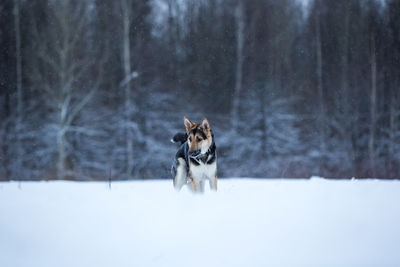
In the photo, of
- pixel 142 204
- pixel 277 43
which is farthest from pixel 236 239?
pixel 277 43

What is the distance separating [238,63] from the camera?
1561cm

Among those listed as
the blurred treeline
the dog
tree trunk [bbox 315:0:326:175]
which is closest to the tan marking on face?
the dog

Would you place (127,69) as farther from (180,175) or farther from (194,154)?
(194,154)

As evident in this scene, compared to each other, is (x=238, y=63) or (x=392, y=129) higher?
(x=238, y=63)

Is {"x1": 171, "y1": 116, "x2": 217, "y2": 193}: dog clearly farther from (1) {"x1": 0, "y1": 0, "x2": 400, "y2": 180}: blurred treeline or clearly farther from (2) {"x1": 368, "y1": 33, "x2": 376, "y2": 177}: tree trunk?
(2) {"x1": 368, "y1": 33, "x2": 376, "y2": 177}: tree trunk

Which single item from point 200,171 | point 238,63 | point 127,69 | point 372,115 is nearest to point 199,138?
point 200,171

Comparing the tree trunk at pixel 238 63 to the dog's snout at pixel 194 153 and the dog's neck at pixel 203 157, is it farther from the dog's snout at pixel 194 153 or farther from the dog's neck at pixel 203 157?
the dog's snout at pixel 194 153

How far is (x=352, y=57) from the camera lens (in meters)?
16.4

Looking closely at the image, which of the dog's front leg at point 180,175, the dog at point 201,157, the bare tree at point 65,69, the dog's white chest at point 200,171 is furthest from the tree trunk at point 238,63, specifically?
the dog's white chest at point 200,171

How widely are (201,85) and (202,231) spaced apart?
12.4m

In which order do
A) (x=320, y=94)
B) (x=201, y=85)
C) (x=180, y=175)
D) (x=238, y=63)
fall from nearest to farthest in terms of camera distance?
(x=180, y=175) < (x=201, y=85) < (x=238, y=63) < (x=320, y=94)

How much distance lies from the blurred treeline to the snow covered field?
9866 millimetres

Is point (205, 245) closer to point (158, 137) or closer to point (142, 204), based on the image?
point (142, 204)

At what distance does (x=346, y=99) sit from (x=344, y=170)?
11.2ft
